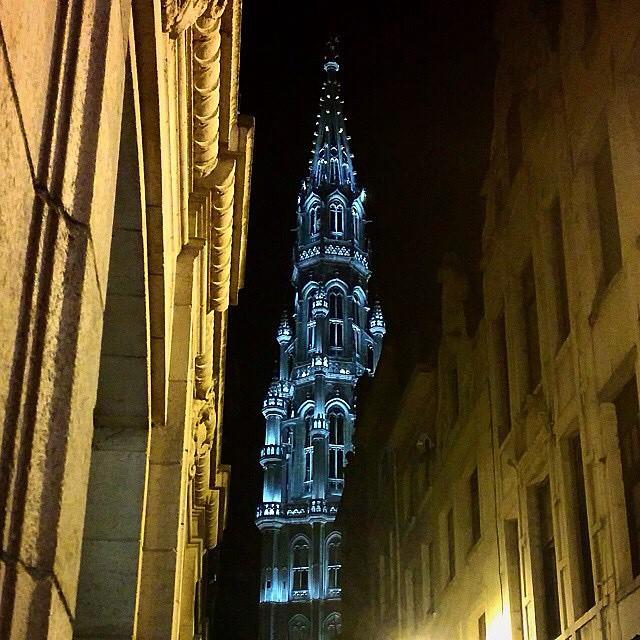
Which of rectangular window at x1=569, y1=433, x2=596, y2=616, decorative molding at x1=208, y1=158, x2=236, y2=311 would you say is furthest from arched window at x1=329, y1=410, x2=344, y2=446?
decorative molding at x1=208, y1=158, x2=236, y2=311

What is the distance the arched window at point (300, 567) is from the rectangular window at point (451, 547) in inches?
3353

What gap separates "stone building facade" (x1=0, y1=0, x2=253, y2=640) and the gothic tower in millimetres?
95559

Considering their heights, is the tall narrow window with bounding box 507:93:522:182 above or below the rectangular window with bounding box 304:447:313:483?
below

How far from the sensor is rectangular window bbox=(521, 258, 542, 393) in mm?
20047

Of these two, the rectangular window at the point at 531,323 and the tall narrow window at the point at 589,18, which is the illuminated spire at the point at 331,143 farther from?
the tall narrow window at the point at 589,18

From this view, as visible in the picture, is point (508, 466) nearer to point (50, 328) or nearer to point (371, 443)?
point (50, 328)

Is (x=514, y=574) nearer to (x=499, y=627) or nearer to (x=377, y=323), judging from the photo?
(x=499, y=627)

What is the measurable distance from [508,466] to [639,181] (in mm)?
7786

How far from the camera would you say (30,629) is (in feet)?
10.6

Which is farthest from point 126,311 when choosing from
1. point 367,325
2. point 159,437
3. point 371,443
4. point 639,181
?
point 367,325

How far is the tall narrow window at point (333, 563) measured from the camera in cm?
10825

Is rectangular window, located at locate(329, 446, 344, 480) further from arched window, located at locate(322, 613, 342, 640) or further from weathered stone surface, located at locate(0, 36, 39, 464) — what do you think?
weathered stone surface, located at locate(0, 36, 39, 464)

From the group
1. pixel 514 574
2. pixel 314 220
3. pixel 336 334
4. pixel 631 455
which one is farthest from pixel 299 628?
pixel 631 455

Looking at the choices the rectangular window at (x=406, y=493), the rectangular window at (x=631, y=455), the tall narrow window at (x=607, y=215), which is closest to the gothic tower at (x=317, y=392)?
the rectangular window at (x=406, y=493)
